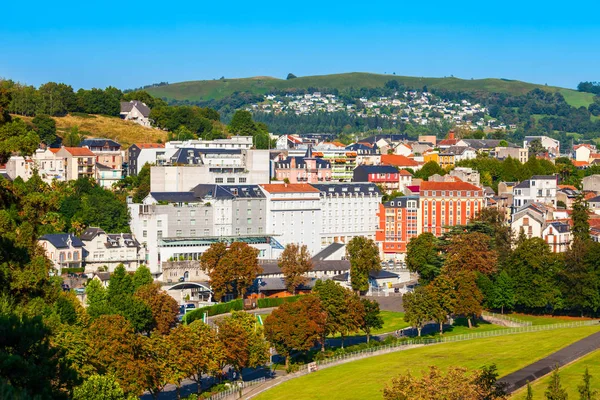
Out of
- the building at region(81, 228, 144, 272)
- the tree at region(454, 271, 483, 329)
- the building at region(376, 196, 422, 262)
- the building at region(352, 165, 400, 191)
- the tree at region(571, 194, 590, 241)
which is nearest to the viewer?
the tree at region(454, 271, 483, 329)

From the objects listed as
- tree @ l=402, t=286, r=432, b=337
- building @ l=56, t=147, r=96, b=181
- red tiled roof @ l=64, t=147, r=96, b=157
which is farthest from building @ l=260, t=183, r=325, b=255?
tree @ l=402, t=286, r=432, b=337

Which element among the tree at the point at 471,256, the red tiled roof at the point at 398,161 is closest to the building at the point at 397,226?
the tree at the point at 471,256

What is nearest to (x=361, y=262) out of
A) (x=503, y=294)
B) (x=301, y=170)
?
(x=503, y=294)

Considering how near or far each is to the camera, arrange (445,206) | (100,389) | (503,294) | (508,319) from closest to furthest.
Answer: (100,389) → (508,319) → (503,294) → (445,206)

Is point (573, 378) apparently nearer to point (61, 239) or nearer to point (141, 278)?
point (141, 278)

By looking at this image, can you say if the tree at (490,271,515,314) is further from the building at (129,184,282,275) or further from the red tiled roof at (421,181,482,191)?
the red tiled roof at (421,181,482,191)

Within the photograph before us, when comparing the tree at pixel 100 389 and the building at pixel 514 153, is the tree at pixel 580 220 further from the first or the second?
the tree at pixel 100 389
